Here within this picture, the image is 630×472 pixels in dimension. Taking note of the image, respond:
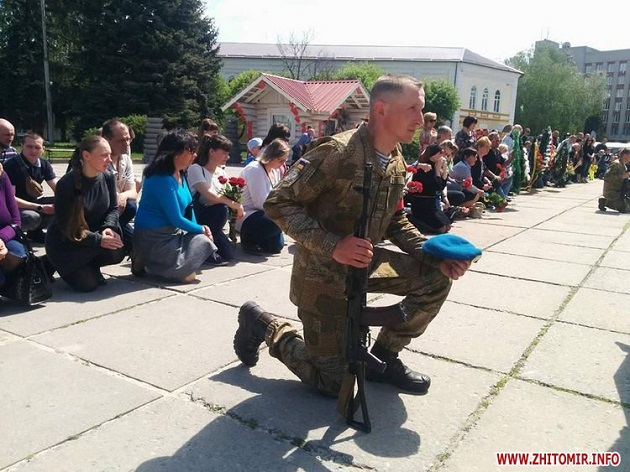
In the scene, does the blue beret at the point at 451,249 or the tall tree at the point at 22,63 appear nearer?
→ the blue beret at the point at 451,249

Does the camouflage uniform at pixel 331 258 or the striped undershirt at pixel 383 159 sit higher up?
the striped undershirt at pixel 383 159

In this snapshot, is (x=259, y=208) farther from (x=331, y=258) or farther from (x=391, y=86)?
(x=391, y=86)

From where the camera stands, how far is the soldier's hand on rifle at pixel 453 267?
9.39 ft

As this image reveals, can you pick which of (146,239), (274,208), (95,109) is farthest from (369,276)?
(95,109)

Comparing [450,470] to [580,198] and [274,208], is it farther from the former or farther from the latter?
[580,198]

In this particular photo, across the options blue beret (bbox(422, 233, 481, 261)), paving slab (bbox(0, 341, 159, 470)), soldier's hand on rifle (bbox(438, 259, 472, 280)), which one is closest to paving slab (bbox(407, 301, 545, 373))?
soldier's hand on rifle (bbox(438, 259, 472, 280))

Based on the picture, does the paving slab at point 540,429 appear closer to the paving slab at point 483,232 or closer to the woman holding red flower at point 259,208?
the woman holding red flower at point 259,208

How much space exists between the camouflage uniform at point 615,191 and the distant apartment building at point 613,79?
345 ft

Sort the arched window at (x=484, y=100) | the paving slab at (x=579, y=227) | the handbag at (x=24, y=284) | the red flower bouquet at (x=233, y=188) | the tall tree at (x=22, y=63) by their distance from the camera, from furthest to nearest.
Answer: the arched window at (x=484, y=100) < the tall tree at (x=22, y=63) < the paving slab at (x=579, y=227) < the red flower bouquet at (x=233, y=188) < the handbag at (x=24, y=284)

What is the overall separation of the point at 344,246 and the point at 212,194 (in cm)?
410

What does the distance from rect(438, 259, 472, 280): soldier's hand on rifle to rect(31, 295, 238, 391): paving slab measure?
4.95 feet

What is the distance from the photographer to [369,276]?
312cm

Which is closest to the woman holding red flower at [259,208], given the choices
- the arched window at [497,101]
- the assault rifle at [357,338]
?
the assault rifle at [357,338]

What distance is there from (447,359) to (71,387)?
233 centimetres
